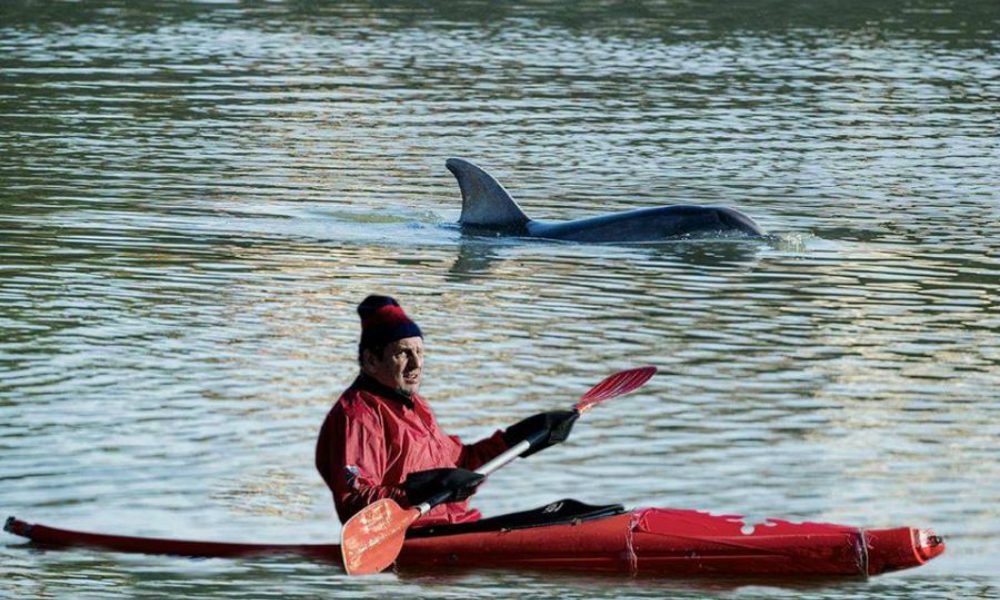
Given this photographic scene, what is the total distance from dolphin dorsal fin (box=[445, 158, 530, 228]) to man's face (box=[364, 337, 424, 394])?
13334mm

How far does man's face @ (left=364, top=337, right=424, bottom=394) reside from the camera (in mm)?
12961

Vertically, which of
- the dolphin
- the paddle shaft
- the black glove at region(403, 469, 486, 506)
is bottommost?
the dolphin

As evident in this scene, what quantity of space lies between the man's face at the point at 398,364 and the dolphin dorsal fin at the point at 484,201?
13.3 metres

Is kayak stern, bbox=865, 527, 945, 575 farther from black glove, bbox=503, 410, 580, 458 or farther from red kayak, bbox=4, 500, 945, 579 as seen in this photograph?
black glove, bbox=503, 410, 580, 458

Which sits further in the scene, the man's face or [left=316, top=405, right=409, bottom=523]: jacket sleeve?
the man's face

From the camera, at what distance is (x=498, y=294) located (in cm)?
2256

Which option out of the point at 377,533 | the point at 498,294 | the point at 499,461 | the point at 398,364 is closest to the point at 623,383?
the point at 499,461

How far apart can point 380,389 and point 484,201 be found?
13842mm

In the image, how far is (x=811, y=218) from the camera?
27562mm

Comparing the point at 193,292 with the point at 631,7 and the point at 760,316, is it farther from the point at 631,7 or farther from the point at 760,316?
the point at 631,7

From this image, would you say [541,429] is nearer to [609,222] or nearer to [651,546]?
[651,546]

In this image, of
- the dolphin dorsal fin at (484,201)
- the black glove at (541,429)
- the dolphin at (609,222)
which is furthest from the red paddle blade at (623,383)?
the dolphin dorsal fin at (484,201)

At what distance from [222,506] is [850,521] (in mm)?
3768

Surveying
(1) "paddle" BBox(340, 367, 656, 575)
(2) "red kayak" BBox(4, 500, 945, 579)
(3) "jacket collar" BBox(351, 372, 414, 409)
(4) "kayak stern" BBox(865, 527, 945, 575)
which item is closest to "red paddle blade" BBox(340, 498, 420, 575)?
(1) "paddle" BBox(340, 367, 656, 575)
